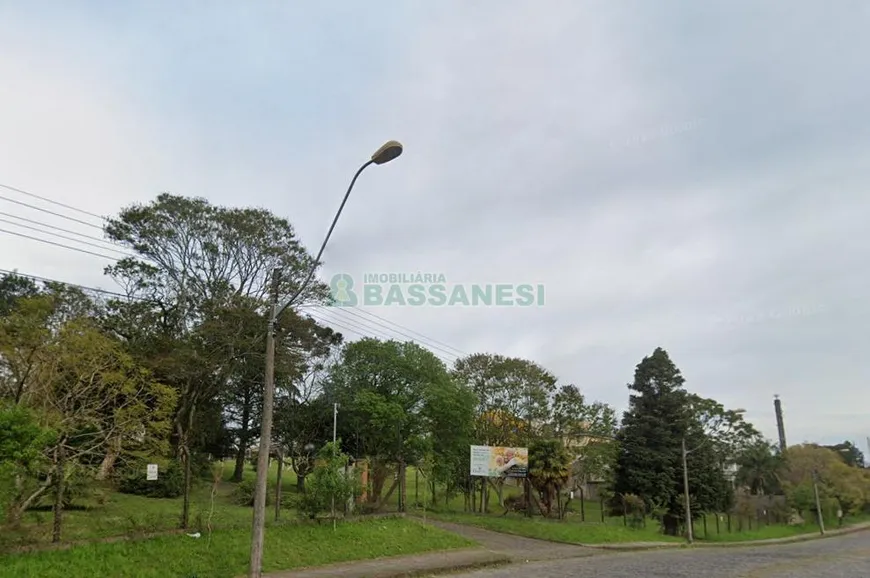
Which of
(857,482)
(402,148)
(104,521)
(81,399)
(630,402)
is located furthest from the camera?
(857,482)

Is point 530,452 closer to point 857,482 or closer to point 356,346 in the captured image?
point 356,346

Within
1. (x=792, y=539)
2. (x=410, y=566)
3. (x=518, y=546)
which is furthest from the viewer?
(x=792, y=539)

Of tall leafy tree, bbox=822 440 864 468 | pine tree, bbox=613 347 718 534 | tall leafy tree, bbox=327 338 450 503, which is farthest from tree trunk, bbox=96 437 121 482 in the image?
tall leafy tree, bbox=822 440 864 468

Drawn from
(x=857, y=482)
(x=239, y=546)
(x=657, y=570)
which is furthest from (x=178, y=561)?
(x=857, y=482)

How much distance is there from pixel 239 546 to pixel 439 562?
5908 mm

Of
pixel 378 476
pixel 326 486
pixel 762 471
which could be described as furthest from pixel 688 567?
pixel 762 471

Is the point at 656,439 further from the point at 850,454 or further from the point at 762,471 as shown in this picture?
the point at 850,454

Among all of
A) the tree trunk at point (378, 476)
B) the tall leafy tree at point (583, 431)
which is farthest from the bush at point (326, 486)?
the tall leafy tree at point (583, 431)

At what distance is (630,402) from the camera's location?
42.2 metres

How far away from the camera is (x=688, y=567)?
1942 centimetres

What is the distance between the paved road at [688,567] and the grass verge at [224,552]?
3271mm

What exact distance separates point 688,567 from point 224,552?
1452cm

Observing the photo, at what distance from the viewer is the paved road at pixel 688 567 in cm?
1702

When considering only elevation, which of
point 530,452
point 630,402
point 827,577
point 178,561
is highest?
point 630,402
